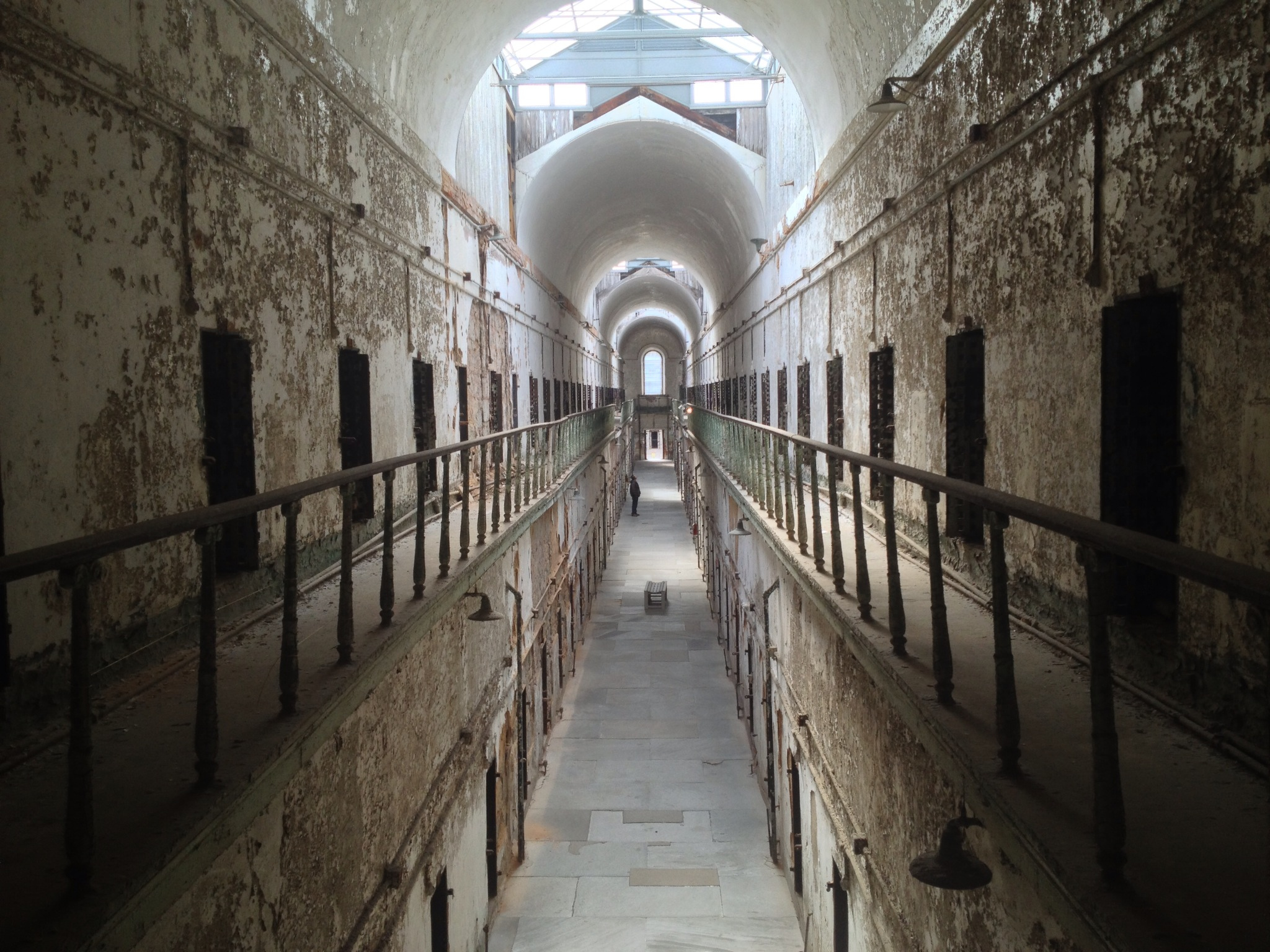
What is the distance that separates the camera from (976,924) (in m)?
3.15

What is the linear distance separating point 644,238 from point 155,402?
22118mm

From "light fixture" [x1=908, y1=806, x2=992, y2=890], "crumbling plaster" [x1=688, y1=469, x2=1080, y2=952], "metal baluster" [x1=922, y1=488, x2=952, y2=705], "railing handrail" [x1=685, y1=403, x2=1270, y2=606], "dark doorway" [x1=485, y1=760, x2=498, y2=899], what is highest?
"railing handrail" [x1=685, y1=403, x2=1270, y2=606]

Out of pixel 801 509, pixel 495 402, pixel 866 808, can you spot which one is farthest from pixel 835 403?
pixel 495 402

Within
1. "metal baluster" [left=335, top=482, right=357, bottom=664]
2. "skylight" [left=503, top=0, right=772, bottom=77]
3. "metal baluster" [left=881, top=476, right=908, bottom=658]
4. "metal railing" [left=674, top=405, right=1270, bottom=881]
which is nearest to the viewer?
"metal railing" [left=674, top=405, right=1270, bottom=881]

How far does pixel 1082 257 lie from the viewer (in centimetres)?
369

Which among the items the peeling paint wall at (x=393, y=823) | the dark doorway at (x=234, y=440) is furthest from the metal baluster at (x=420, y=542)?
the dark doorway at (x=234, y=440)

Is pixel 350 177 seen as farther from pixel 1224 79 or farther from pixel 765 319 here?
pixel 765 319

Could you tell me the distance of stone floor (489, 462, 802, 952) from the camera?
775cm

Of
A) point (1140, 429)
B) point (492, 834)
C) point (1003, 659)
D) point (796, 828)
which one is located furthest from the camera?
point (492, 834)

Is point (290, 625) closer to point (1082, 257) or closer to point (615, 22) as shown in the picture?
point (1082, 257)

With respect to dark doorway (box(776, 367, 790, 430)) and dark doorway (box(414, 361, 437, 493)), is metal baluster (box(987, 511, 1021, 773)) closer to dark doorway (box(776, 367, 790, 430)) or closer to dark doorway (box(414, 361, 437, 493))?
dark doorway (box(414, 361, 437, 493))

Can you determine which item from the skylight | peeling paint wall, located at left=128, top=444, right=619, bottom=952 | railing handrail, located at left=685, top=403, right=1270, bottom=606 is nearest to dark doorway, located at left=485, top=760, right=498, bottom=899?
peeling paint wall, located at left=128, top=444, right=619, bottom=952

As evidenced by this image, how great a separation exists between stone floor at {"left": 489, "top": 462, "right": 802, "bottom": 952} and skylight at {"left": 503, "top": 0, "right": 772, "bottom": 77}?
9491 millimetres

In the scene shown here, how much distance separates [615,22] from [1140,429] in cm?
1403
